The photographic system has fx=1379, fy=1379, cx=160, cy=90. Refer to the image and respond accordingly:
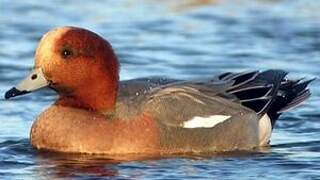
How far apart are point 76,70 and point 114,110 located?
→ 1.38 feet

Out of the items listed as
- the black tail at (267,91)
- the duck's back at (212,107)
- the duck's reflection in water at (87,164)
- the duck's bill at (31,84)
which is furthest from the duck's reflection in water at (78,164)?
the black tail at (267,91)

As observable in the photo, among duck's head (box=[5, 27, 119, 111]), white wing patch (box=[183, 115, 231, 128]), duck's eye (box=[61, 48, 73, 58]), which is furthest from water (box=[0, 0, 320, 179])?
duck's eye (box=[61, 48, 73, 58])

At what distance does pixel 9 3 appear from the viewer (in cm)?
1775

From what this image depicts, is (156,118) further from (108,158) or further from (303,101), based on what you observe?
(303,101)

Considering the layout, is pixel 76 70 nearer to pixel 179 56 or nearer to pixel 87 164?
pixel 87 164

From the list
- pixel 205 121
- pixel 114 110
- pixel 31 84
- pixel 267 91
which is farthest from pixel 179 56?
pixel 31 84

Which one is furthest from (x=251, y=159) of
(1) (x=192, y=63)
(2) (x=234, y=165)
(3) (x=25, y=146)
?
(1) (x=192, y=63)

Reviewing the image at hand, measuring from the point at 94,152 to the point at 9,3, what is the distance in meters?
7.61

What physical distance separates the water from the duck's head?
19.5 inches

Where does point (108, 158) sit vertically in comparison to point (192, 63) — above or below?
below

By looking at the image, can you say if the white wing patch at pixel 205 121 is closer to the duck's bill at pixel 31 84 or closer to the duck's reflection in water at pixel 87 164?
the duck's reflection in water at pixel 87 164

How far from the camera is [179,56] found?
586 inches

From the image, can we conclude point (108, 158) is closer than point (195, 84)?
Yes

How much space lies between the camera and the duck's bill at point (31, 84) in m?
10.4
